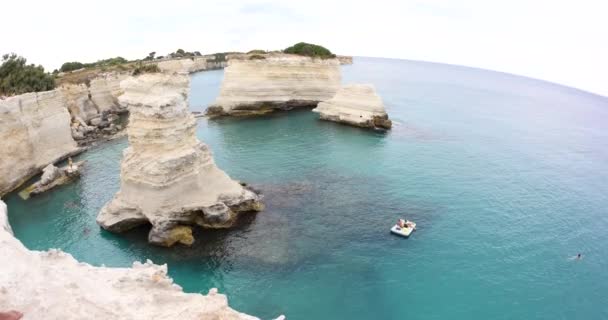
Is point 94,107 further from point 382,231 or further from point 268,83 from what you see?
point 382,231

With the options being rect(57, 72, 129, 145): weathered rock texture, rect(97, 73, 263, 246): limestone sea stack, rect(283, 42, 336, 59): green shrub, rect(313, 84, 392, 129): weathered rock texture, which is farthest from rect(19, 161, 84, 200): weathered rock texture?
rect(283, 42, 336, 59): green shrub

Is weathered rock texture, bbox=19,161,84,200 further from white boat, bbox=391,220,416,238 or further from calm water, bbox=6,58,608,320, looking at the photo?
white boat, bbox=391,220,416,238

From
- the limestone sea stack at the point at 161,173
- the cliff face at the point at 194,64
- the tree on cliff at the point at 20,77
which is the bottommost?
the limestone sea stack at the point at 161,173

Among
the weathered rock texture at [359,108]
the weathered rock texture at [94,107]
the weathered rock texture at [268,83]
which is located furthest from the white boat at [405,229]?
the weathered rock texture at [268,83]

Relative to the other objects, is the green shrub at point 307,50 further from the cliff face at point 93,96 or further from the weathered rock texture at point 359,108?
the cliff face at point 93,96

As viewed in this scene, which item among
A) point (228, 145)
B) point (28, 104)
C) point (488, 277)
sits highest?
point (28, 104)

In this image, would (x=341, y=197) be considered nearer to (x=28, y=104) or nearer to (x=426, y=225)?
(x=426, y=225)

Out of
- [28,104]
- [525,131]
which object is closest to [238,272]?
[28,104]
